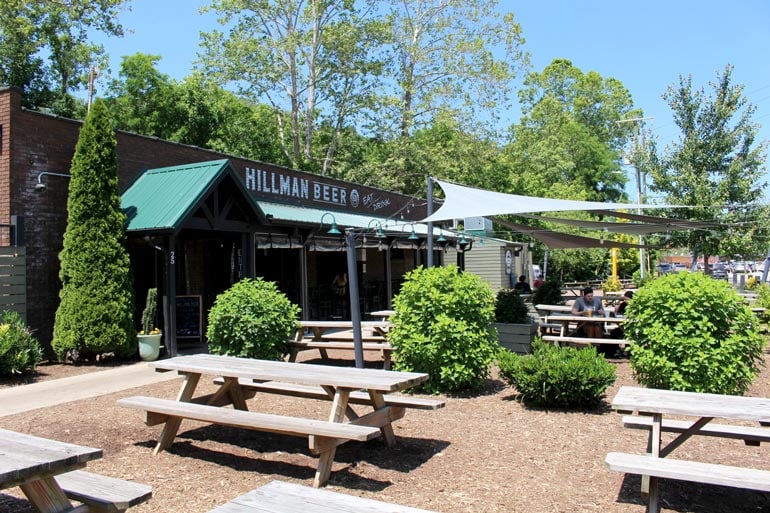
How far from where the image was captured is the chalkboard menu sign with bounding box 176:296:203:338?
40.0ft

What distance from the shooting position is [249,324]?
8.22 metres

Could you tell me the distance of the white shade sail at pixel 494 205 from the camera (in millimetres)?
9125

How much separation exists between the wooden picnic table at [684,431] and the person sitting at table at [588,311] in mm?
5323

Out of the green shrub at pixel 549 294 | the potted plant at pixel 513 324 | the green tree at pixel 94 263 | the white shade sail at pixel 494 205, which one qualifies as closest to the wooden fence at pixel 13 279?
the green tree at pixel 94 263

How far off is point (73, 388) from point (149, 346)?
2.19 metres

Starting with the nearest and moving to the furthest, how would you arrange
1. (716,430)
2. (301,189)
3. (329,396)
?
(716,430), (329,396), (301,189)

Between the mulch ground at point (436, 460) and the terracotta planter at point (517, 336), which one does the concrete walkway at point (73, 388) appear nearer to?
the mulch ground at point (436, 460)

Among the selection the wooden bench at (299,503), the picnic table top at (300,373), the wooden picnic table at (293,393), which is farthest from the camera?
the picnic table top at (300,373)

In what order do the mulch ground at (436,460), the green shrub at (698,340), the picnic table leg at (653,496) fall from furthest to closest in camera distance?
the green shrub at (698,340), the mulch ground at (436,460), the picnic table leg at (653,496)

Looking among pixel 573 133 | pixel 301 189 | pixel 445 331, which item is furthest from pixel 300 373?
pixel 573 133

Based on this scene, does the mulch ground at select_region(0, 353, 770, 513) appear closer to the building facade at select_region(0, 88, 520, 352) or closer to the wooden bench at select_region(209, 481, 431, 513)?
the wooden bench at select_region(209, 481, 431, 513)

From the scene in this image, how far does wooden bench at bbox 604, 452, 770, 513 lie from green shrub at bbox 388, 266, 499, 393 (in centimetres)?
346

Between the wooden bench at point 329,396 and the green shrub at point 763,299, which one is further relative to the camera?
the green shrub at point 763,299

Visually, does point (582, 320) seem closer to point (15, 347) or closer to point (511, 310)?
point (511, 310)
